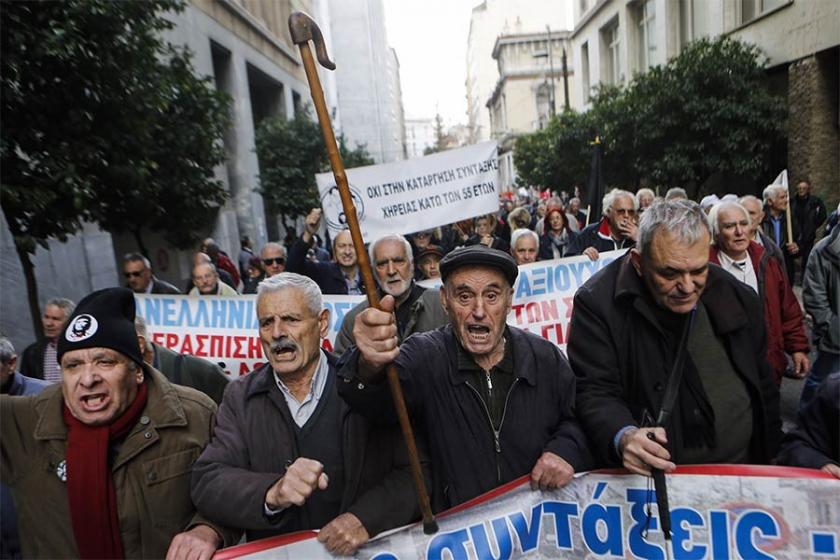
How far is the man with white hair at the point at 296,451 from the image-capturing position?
1.86 metres

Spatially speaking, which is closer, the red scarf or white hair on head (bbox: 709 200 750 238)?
the red scarf

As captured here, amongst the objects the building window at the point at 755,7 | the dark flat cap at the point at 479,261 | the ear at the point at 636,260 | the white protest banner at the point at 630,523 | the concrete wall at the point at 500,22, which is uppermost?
the concrete wall at the point at 500,22

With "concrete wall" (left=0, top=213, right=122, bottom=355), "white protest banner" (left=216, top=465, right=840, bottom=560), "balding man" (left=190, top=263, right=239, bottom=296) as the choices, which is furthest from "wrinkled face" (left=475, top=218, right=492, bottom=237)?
"white protest banner" (left=216, top=465, right=840, bottom=560)

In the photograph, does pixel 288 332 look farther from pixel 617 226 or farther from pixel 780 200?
pixel 780 200

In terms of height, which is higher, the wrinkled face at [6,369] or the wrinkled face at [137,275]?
the wrinkled face at [137,275]

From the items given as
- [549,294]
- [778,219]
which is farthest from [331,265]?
[778,219]

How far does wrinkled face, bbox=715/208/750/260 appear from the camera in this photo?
3557 mm

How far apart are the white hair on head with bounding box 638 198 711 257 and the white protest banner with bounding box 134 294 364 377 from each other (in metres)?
2.94

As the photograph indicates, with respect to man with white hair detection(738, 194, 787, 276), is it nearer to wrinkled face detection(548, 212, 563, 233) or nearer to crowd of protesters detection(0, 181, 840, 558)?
crowd of protesters detection(0, 181, 840, 558)

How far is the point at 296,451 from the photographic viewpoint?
204 cm

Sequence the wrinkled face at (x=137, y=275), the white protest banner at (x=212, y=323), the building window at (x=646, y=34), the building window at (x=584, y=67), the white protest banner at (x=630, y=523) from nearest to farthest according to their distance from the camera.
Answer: the white protest banner at (x=630, y=523) → the white protest banner at (x=212, y=323) → the wrinkled face at (x=137, y=275) → the building window at (x=646, y=34) → the building window at (x=584, y=67)

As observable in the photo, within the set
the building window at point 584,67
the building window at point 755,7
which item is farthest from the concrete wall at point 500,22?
the building window at point 755,7

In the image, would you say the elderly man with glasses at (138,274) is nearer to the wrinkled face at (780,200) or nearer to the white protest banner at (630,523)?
the white protest banner at (630,523)

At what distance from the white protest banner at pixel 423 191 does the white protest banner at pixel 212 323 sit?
919mm
